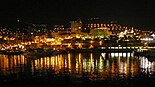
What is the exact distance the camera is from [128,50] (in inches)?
1547

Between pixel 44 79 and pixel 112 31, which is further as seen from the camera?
pixel 112 31

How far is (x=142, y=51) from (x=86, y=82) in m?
20.1

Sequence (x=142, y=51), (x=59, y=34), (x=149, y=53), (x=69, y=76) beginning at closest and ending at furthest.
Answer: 1. (x=69, y=76)
2. (x=149, y=53)
3. (x=142, y=51)
4. (x=59, y=34)

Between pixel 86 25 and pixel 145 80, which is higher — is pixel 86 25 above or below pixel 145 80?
above

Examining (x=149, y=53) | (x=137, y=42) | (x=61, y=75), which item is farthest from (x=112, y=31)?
(x=61, y=75)

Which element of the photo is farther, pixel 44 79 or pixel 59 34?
pixel 59 34

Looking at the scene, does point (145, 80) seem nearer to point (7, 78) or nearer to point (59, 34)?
point (7, 78)

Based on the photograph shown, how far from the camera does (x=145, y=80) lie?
17094 millimetres

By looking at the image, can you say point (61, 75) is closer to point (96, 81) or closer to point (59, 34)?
point (96, 81)

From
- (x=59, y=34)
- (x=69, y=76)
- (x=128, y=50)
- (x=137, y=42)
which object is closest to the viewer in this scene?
(x=69, y=76)

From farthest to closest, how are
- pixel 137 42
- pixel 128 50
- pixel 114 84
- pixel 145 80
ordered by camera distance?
pixel 137 42 → pixel 128 50 → pixel 145 80 → pixel 114 84

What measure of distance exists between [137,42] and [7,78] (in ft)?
91.1

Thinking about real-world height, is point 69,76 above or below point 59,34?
below

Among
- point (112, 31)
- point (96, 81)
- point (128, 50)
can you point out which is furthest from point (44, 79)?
point (112, 31)
